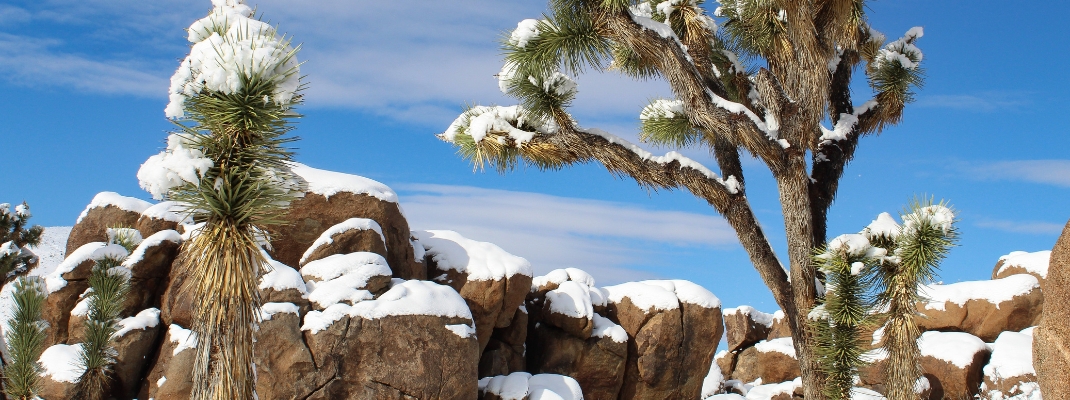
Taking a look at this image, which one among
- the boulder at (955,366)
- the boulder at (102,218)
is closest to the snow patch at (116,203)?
the boulder at (102,218)

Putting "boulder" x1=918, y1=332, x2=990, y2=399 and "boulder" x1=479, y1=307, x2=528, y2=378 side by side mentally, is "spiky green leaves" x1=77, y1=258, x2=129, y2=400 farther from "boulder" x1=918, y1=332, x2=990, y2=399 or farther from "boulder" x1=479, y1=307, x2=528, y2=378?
"boulder" x1=918, y1=332, x2=990, y2=399

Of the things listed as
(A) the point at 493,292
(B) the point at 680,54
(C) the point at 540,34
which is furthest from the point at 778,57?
(A) the point at 493,292

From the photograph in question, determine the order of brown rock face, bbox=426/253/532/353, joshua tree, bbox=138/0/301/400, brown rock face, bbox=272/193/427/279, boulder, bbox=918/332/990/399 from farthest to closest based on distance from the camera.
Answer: boulder, bbox=918/332/990/399 < brown rock face, bbox=426/253/532/353 < brown rock face, bbox=272/193/427/279 < joshua tree, bbox=138/0/301/400

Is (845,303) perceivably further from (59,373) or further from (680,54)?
(59,373)

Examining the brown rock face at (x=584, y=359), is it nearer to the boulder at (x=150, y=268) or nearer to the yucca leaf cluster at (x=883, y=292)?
the yucca leaf cluster at (x=883, y=292)

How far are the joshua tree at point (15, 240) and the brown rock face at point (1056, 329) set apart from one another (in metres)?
16.2

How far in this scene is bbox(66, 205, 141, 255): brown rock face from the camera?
1446cm

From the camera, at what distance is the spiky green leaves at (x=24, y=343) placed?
1068cm

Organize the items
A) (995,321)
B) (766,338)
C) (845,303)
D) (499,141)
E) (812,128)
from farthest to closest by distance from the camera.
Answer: (766,338)
(995,321)
(812,128)
(499,141)
(845,303)

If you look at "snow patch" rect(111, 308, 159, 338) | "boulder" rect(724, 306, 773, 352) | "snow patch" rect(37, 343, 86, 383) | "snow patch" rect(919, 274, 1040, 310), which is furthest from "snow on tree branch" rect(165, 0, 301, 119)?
"boulder" rect(724, 306, 773, 352)

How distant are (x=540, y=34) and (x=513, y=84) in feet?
2.84

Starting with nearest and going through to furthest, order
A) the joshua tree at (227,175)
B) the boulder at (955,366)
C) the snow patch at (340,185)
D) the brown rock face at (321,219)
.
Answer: the joshua tree at (227,175)
the brown rock face at (321,219)
the snow patch at (340,185)
the boulder at (955,366)

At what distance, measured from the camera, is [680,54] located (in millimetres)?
11859

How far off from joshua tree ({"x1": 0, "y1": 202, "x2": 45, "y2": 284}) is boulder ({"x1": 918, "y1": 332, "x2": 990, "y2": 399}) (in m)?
17.9
